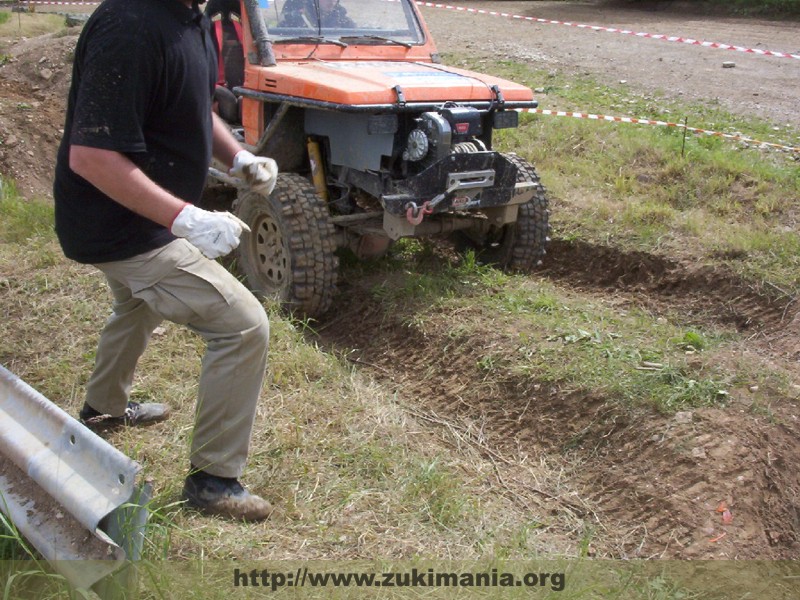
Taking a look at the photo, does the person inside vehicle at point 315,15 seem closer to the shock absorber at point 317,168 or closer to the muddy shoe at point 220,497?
the shock absorber at point 317,168

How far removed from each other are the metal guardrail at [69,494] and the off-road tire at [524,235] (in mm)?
3711

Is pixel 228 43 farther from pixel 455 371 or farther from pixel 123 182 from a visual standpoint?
pixel 123 182

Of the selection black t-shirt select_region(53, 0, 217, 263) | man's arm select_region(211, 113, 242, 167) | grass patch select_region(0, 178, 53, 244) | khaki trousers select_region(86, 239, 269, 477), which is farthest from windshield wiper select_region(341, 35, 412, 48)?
khaki trousers select_region(86, 239, 269, 477)

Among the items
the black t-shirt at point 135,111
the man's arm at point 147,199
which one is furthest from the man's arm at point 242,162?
the man's arm at point 147,199

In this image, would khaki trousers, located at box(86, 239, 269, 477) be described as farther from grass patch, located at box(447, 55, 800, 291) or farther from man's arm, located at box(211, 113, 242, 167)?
grass patch, located at box(447, 55, 800, 291)

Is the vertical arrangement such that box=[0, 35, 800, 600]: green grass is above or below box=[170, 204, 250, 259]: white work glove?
below

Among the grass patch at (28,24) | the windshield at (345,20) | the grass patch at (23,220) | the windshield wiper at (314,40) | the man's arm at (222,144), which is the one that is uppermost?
the windshield at (345,20)

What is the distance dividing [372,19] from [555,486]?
364cm

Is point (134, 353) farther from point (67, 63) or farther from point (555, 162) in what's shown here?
point (67, 63)

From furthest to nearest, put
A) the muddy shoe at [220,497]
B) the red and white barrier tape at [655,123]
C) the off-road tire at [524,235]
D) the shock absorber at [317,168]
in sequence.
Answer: the red and white barrier tape at [655,123]
the off-road tire at [524,235]
the shock absorber at [317,168]
the muddy shoe at [220,497]

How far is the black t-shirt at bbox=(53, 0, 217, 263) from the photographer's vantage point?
Result: 2506 mm

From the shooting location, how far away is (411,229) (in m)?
4.95

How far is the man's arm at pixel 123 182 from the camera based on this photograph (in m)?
2.52

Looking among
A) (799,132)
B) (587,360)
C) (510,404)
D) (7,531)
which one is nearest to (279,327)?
(510,404)
